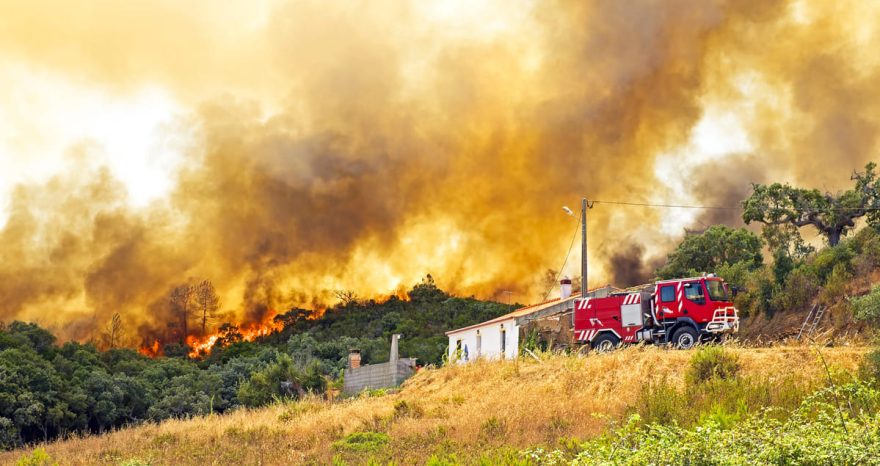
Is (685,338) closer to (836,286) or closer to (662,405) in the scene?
(836,286)

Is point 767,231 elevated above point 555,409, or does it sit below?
above

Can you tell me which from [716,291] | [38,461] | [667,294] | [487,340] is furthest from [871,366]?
[487,340]

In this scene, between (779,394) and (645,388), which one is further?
(645,388)

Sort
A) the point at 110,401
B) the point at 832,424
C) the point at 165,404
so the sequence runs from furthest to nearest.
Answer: the point at 165,404 → the point at 110,401 → the point at 832,424

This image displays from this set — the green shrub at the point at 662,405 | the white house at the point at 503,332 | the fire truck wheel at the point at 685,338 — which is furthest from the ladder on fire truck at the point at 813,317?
the green shrub at the point at 662,405

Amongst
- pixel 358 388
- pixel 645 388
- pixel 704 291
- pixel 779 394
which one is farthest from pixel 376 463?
pixel 358 388

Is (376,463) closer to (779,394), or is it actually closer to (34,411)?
(779,394)

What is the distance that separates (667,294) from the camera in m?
30.4

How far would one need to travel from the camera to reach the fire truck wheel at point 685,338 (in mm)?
29531

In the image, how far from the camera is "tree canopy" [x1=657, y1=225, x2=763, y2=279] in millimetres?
64312

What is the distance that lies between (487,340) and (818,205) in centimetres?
2449

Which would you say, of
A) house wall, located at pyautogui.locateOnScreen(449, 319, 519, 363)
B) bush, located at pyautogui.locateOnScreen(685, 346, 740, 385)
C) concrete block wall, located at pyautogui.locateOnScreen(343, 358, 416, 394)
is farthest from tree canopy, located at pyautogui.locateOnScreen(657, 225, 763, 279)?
bush, located at pyautogui.locateOnScreen(685, 346, 740, 385)

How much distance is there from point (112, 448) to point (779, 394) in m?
18.6

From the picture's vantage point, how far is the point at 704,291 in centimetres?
2972
